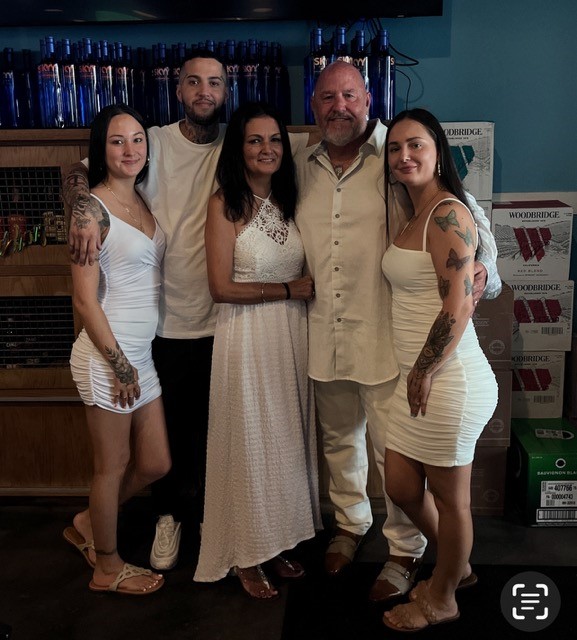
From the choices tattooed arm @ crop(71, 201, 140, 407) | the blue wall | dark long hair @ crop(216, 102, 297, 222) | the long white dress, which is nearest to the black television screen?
the blue wall

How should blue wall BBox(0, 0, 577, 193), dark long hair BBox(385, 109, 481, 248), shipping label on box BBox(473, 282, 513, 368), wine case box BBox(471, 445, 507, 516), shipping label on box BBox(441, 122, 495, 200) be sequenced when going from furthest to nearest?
blue wall BBox(0, 0, 577, 193) < shipping label on box BBox(441, 122, 495, 200) < wine case box BBox(471, 445, 507, 516) < shipping label on box BBox(473, 282, 513, 368) < dark long hair BBox(385, 109, 481, 248)

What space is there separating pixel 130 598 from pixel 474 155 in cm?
212

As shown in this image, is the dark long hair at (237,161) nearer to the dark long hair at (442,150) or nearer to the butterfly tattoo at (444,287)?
the dark long hair at (442,150)

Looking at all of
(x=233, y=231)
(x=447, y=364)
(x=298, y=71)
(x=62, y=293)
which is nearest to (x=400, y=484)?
(x=447, y=364)

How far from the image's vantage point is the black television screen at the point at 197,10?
9.94 feet

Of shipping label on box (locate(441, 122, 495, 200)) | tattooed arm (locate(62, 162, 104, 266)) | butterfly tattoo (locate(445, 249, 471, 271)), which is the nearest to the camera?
butterfly tattoo (locate(445, 249, 471, 271))

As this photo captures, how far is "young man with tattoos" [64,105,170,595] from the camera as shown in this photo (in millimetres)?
2238

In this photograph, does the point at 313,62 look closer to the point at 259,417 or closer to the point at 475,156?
the point at 475,156

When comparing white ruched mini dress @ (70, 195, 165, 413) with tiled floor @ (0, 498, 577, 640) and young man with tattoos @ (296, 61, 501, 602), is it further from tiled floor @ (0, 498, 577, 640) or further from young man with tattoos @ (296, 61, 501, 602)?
tiled floor @ (0, 498, 577, 640)

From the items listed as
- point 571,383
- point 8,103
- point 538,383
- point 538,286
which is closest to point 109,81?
point 8,103

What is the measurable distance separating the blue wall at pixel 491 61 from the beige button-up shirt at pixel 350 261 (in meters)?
0.98

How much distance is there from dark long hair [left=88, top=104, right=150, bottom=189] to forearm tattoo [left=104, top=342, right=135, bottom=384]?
1.71 feet

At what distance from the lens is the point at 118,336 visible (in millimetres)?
2303

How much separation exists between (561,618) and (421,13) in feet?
7.64
